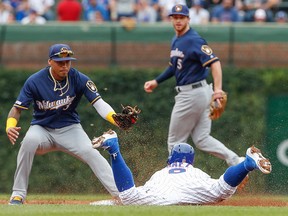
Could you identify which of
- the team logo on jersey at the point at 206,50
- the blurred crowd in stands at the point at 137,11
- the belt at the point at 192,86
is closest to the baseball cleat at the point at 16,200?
the belt at the point at 192,86

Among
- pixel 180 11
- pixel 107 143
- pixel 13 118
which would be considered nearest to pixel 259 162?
pixel 107 143

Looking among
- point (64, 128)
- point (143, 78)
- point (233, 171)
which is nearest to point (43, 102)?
point (64, 128)

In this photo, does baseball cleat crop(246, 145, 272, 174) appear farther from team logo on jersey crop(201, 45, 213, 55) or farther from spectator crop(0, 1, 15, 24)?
spectator crop(0, 1, 15, 24)

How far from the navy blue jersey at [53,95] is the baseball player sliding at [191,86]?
5.89 ft

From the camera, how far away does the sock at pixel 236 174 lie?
30.5ft

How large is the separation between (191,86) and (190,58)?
0.43 metres

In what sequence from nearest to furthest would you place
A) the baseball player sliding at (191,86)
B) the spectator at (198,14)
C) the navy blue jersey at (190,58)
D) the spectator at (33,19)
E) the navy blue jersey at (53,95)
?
the navy blue jersey at (53,95) → the navy blue jersey at (190,58) → the baseball player sliding at (191,86) → the spectator at (33,19) → the spectator at (198,14)

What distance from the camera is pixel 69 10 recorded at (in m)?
18.1

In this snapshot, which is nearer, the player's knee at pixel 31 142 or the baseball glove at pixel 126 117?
the baseball glove at pixel 126 117

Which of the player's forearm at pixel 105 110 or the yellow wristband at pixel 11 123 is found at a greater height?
the player's forearm at pixel 105 110

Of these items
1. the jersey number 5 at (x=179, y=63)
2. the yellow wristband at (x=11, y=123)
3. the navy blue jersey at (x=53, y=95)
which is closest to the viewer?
the yellow wristband at (x=11, y=123)

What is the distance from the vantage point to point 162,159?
1292 centimetres

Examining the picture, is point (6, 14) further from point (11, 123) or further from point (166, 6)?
point (11, 123)

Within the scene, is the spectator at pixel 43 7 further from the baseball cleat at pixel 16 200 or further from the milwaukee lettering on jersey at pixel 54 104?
the baseball cleat at pixel 16 200
